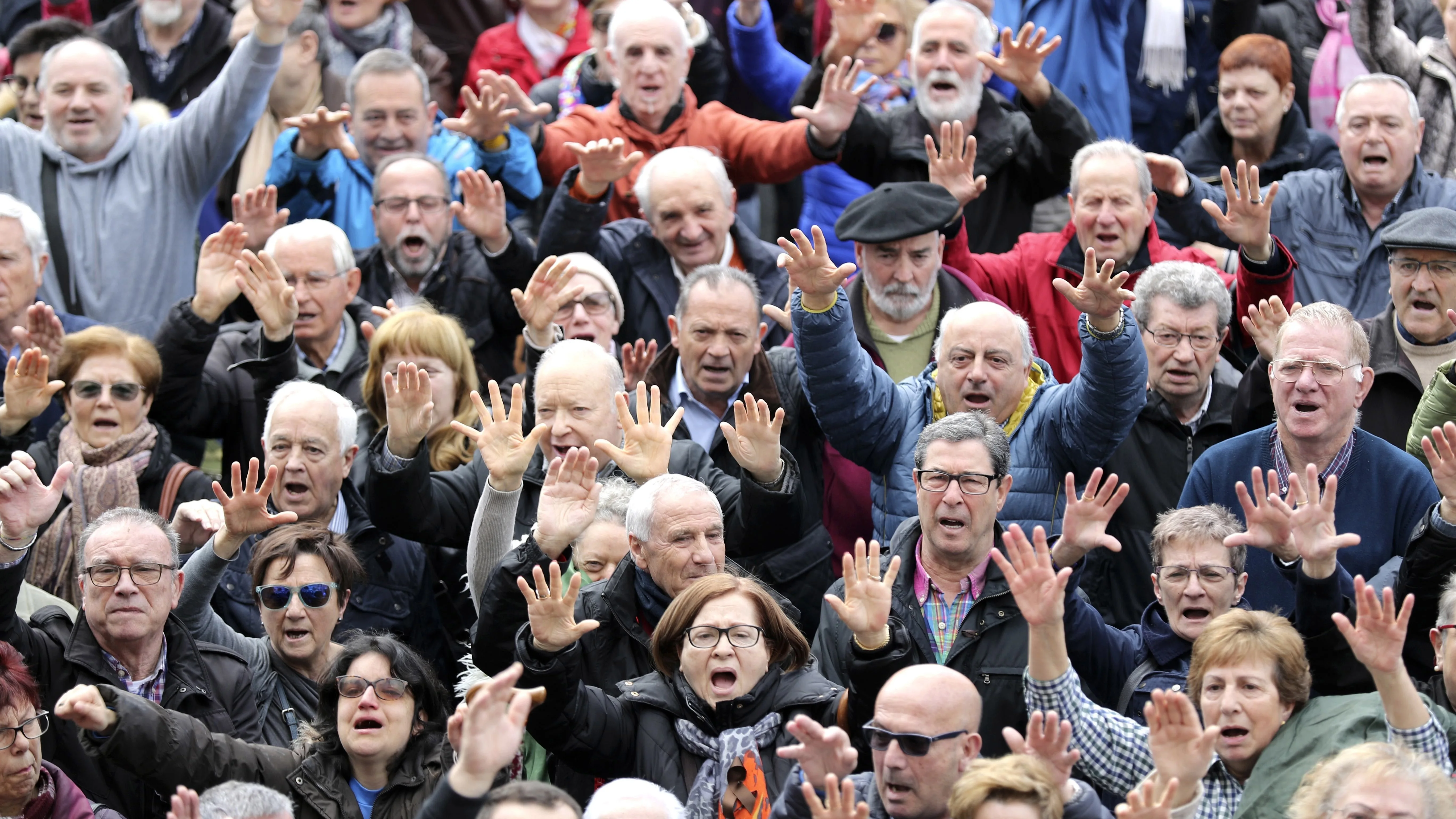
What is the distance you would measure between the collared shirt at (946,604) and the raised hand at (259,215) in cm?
364

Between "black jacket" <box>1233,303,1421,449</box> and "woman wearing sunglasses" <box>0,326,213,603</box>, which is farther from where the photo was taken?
"black jacket" <box>1233,303,1421,449</box>

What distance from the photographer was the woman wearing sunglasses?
6.94 m

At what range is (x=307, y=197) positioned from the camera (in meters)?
9.04

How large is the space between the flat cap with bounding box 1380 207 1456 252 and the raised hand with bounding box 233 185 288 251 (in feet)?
14.5

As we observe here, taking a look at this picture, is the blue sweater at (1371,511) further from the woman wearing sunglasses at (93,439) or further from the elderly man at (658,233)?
the woman wearing sunglasses at (93,439)

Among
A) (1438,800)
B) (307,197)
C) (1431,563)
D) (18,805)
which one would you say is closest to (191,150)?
(307,197)

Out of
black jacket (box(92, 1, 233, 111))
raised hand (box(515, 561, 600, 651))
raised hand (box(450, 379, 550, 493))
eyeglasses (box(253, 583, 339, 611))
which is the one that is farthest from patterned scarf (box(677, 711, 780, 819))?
black jacket (box(92, 1, 233, 111))

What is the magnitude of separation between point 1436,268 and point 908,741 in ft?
10.3

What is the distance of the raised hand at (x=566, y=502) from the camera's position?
602cm

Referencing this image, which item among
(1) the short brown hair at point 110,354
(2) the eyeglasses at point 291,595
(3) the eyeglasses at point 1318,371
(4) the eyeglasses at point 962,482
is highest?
(3) the eyeglasses at point 1318,371

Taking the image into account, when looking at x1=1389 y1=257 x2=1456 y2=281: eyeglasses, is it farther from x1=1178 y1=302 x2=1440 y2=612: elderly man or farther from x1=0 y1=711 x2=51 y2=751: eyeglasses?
x1=0 y1=711 x2=51 y2=751: eyeglasses

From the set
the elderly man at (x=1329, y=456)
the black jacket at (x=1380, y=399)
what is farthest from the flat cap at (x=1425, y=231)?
the elderly man at (x=1329, y=456)

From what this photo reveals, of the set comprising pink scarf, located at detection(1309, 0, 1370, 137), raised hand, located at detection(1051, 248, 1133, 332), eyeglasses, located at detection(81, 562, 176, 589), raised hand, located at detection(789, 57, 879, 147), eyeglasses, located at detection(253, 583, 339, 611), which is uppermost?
pink scarf, located at detection(1309, 0, 1370, 137)

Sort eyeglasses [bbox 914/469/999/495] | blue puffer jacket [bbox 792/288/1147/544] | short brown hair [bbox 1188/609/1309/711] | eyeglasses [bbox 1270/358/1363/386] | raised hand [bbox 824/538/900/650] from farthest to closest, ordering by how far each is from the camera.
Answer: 1. blue puffer jacket [bbox 792/288/1147/544]
2. eyeglasses [bbox 1270/358/1363/386]
3. eyeglasses [bbox 914/469/999/495]
4. raised hand [bbox 824/538/900/650]
5. short brown hair [bbox 1188/609/1309/711]
